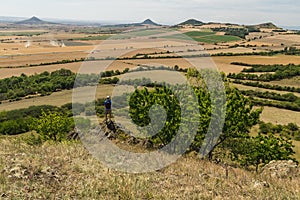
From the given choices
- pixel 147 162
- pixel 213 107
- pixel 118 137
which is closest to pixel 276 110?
pixel 213 107

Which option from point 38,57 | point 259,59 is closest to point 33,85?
point 38,57

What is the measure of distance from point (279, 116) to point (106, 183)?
46053 mm

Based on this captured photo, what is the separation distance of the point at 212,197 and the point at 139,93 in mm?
22603

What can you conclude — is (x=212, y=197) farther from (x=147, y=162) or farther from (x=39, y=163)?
(x=39, y=163)

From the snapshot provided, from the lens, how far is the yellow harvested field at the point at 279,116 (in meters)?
46.5

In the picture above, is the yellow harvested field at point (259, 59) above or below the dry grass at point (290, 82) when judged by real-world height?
above

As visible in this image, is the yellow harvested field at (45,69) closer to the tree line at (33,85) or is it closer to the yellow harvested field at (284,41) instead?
the tree line at (33,85)

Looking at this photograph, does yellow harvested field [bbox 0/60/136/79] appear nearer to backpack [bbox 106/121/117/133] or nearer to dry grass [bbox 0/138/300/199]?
backpack [bbox 106/121/117/133]

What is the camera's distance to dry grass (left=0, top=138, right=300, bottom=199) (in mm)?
6926

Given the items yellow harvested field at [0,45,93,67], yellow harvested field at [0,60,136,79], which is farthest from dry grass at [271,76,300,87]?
yellow harvested field at [0,45,93,67]

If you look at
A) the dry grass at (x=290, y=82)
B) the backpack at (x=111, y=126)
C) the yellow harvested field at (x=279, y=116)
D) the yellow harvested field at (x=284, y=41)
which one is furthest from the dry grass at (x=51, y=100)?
the yellow harvested field at (x=284, y=41)

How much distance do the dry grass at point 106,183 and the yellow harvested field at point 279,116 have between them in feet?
133

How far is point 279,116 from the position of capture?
1909 inches

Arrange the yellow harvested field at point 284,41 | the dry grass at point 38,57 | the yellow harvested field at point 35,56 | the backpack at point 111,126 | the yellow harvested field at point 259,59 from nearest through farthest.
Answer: the backpack at point 111,126 < the yellow harvested field at point 259,59 < the dry grass at point 38,57 < the yellow harvested field at point 35,56 < the yellow harvested field at point 284,41
